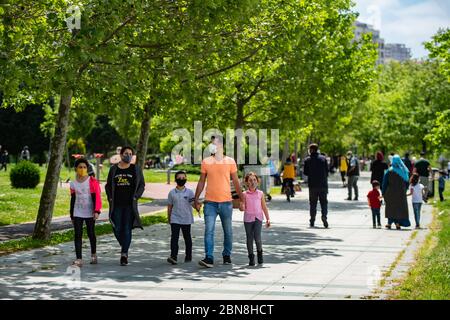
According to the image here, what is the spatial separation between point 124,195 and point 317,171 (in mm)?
8074

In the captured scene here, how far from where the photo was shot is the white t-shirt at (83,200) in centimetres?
1208

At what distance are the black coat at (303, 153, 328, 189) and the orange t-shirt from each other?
7.43 metres

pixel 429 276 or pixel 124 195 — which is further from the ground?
pixel 124 195

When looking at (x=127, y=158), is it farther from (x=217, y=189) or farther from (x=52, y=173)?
(x=52, y=173)

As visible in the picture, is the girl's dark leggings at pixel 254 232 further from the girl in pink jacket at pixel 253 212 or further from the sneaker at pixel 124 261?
the sneaker at pixel 124 261

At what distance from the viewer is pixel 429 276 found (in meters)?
10.6

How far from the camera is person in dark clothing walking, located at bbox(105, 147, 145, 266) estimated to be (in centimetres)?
1225

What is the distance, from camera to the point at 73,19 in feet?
40.9

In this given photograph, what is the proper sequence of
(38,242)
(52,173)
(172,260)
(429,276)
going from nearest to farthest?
(429,276), (172,260), (38,242), (52,173)

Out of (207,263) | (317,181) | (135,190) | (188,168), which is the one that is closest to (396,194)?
(317,181)

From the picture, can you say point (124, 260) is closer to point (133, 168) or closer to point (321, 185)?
point (133, 168)

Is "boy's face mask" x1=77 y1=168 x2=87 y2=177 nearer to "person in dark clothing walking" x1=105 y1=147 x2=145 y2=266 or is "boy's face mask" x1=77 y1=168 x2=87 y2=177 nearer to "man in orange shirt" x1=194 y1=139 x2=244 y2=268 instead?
"person in dark clothing walking" x1=105 y1=147 x2=145 y2=266

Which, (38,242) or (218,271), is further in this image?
(38,242)
